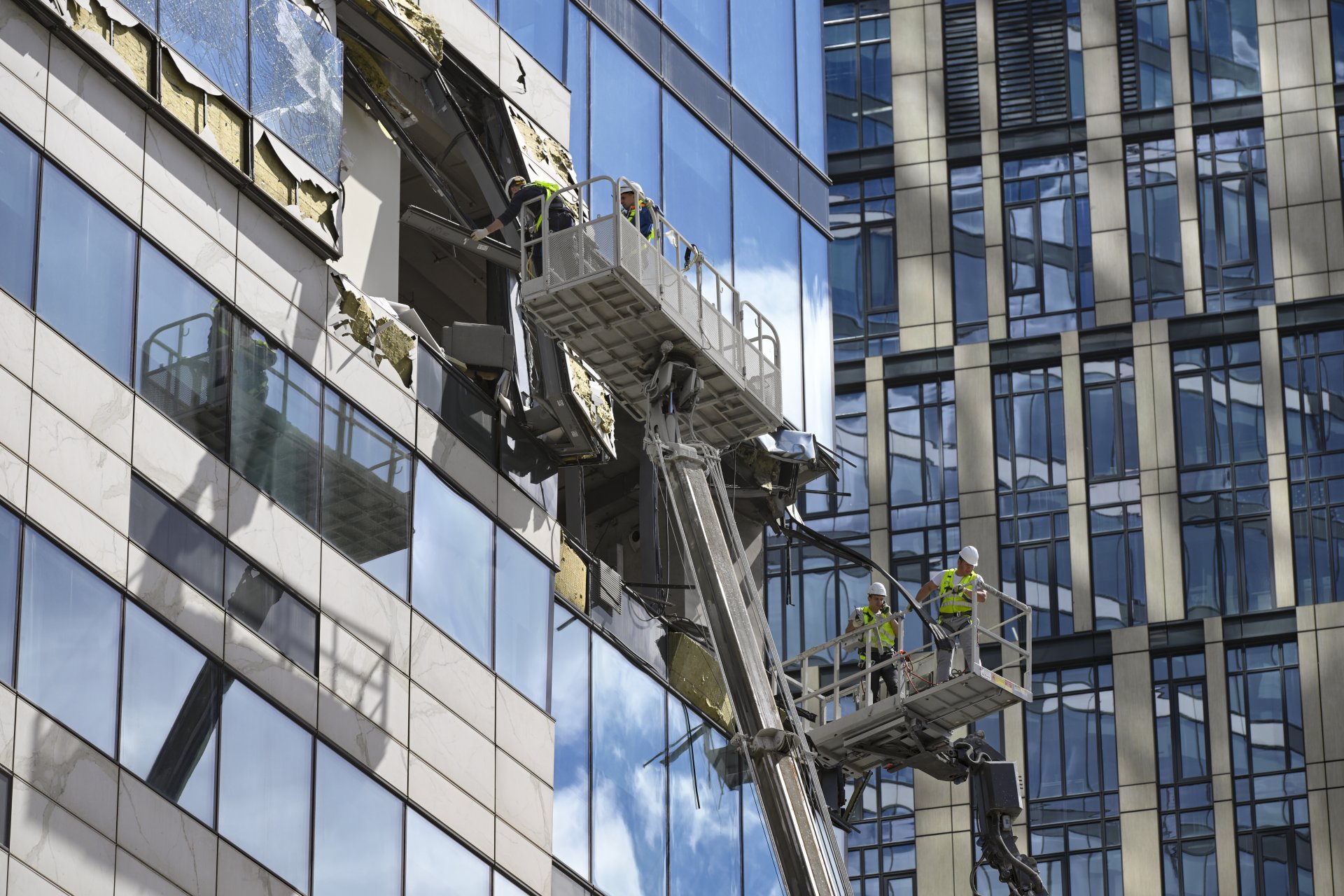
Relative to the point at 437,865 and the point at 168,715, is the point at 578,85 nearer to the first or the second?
the point at 437,865

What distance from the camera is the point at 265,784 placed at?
23.8 m

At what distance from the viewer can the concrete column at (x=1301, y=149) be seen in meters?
61.0

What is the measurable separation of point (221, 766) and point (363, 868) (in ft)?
8.03

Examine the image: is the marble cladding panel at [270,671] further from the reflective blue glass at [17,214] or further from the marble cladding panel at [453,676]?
the reflective blue glass at [17,214]

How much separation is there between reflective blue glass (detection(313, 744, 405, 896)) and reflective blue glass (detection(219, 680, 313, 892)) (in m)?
0.24

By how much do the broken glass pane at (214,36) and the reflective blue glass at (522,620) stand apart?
646cm

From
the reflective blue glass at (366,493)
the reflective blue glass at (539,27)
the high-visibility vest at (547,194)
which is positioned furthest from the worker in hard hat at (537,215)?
the reflective blue glass at (539,27)

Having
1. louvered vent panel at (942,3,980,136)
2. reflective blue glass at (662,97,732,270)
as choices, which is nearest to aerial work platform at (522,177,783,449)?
reflective blue glass at (662,97,732,270)

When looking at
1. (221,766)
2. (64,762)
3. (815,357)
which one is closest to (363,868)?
(221,766)

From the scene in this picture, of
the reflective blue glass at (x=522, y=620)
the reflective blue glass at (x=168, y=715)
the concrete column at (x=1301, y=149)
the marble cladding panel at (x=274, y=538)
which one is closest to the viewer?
the reflective blue glass at (x=168, y=715)

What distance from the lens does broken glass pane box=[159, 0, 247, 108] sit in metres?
25.1

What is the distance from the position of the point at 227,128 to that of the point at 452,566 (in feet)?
18.8

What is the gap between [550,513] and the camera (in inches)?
1200

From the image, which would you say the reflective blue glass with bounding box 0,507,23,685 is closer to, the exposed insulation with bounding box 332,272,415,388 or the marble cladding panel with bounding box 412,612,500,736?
the exposed insulation with bounding box 332,272,415,388
